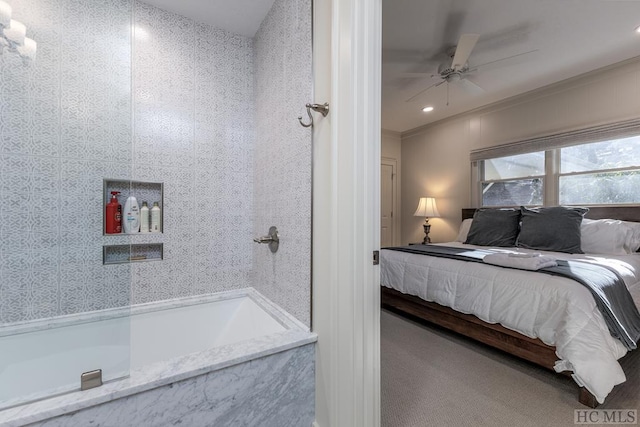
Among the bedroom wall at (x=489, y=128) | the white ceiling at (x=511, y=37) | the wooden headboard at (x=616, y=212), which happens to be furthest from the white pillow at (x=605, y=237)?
the white ceiling at (x=511, y=37)

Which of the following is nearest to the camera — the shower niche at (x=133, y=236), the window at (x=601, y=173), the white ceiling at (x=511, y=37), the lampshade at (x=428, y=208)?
the shower niche at (x=133, y=236)

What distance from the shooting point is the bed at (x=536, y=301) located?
149 centimetres

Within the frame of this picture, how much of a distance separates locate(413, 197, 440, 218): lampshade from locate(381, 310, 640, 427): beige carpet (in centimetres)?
251

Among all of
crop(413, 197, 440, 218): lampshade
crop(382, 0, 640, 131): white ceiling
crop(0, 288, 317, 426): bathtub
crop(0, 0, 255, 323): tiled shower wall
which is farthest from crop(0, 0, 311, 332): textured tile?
crop(413, 197, 440, 218): lampshade

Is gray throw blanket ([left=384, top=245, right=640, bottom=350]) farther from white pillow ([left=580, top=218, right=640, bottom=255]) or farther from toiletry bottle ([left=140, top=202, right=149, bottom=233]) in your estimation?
toiletry bottle ([left=140, top=202, right=149, bottom=233])

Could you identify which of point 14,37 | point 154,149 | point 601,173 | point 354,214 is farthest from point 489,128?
point 14,37

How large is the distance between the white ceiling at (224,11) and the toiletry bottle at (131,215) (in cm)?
128

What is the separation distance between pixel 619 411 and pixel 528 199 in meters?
2.78

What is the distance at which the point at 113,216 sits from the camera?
67.8 inches

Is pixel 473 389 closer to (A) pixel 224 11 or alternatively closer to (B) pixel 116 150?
(B) pixel 116 150

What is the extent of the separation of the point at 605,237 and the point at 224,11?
3.77m

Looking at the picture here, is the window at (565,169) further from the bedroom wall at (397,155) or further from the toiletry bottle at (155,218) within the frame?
the toiletry bottle at (155,218)

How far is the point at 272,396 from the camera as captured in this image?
119 centimetres

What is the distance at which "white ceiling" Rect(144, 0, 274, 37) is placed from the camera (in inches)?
70.5
